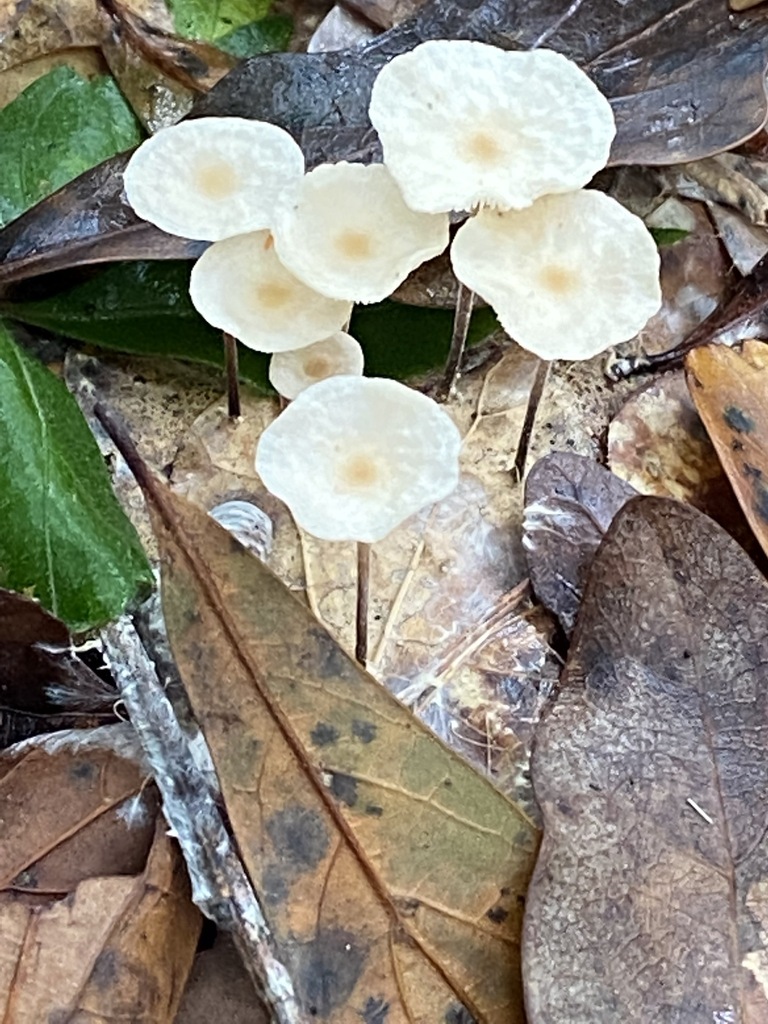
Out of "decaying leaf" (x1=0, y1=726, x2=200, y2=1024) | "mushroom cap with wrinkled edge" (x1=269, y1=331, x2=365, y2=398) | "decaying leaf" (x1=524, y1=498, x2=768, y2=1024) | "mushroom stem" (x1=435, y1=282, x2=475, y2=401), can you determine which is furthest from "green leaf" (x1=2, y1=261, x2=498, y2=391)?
"decaying leaf" (x1=0, y1=726, x2=200, y2=1024)

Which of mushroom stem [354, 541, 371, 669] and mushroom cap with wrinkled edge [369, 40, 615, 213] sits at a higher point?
mushroom cap with wrinkled edge [369, 40, 615, 213]

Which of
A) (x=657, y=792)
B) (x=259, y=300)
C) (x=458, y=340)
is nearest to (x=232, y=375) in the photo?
(x=259, y=300)

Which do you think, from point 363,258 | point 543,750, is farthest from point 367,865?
point 363,258

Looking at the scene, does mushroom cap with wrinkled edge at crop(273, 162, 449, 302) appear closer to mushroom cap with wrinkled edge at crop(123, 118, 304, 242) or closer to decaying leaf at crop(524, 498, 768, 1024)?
mushroom cap with wrinkled edge at crop(123, 118, 304, 242)

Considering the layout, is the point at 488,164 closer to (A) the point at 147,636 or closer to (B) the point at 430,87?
(B) the point at 430,87

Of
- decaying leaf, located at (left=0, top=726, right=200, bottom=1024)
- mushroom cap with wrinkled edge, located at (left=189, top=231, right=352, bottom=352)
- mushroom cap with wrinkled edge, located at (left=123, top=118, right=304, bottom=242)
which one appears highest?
mushroom cap with wrinkled edge, located at (left=123, top=118, right=304, bottom=242)

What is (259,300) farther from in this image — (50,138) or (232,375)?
(50,138)

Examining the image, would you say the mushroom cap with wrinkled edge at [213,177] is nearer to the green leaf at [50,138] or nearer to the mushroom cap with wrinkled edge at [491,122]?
the mushroom cap with wrinkled edge at [491,122]
